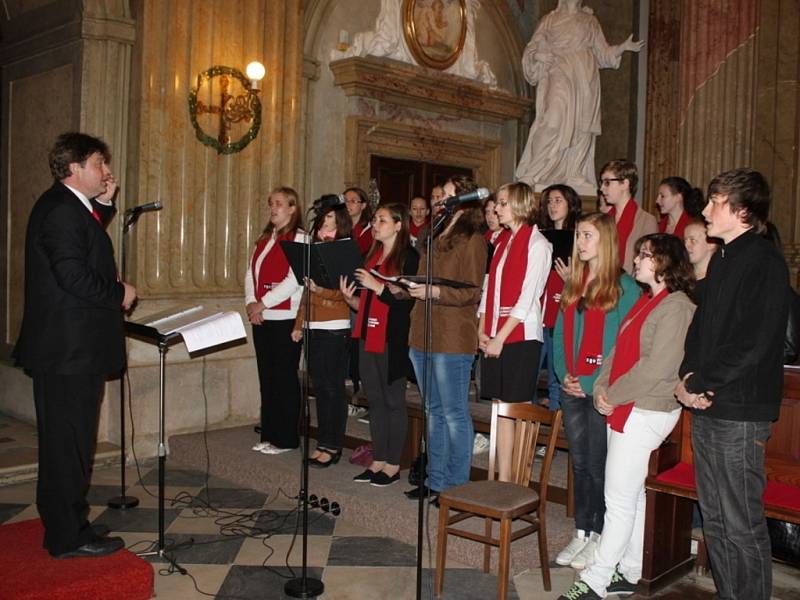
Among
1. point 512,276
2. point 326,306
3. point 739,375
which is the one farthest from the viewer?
point 326,306

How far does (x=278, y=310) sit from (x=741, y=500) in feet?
10.3

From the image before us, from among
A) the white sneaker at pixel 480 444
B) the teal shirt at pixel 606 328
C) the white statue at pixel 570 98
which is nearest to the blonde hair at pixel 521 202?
the teal shirt at pixel 606 328

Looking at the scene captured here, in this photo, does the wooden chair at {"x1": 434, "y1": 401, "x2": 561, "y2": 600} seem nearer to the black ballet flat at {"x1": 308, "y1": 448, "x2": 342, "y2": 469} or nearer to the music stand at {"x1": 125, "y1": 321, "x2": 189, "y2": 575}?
the music stand at {"x1": 125, "y1": 321, "x2": 189, "y2": 575}

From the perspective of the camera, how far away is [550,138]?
8.35m

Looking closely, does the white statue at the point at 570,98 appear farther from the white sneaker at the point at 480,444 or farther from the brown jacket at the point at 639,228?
the white sneaker at the point at 480,444

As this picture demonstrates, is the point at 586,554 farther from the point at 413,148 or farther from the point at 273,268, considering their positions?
the point at 413,148

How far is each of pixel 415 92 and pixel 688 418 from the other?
16.3ft

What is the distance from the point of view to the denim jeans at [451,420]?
4.27 m

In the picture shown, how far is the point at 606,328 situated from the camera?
12.4ft

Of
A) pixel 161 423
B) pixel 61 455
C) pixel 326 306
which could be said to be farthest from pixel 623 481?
pixel 61 455

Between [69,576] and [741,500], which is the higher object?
[741,500]

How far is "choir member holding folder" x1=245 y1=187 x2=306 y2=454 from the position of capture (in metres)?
5.32

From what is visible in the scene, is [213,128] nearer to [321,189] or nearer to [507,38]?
[321,189]

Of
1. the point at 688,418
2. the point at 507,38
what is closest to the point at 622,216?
the point at 688,418
